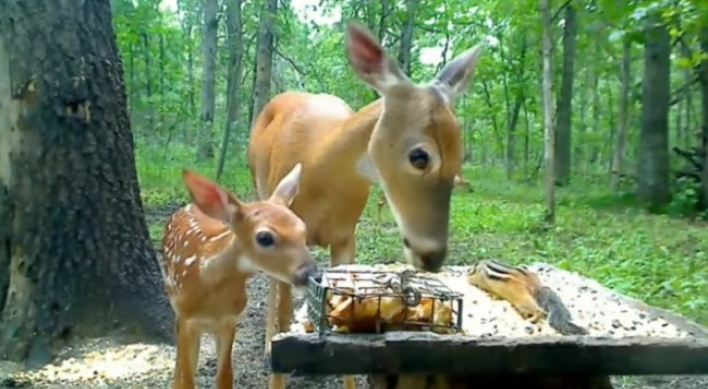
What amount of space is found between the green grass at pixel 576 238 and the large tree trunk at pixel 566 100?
108 inches

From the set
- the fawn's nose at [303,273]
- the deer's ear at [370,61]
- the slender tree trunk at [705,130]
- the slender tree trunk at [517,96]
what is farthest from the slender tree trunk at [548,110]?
the slender tree trunk at [517,96]

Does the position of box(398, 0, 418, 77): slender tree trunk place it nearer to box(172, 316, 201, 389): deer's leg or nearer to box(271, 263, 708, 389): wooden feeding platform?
box(172, 316, 201, 389): deer's leg

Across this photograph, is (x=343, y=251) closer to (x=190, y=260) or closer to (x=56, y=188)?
(x=190, y=260)

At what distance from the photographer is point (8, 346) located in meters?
4.95

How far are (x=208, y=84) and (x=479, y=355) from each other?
15929 mm

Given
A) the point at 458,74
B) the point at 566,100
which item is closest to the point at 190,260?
the point at 458,74

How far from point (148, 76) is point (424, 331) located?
13.6m

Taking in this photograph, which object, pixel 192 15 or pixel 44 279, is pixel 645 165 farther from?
pixel 192 15

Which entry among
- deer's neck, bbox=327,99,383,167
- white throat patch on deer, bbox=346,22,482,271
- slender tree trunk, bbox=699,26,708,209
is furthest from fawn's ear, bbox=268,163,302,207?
slender tree trunk, bbox=699,26,708,209

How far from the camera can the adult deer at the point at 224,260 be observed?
3479 millimetres

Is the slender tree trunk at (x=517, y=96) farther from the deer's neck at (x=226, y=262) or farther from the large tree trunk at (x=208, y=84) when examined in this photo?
the deer's neck at (x=226, y=262)

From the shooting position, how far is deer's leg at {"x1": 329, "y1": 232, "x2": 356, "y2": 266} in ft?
14.3

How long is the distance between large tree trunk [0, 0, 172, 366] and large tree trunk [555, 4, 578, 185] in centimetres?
1180

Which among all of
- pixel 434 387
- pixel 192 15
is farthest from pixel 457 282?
pixel 192 15
